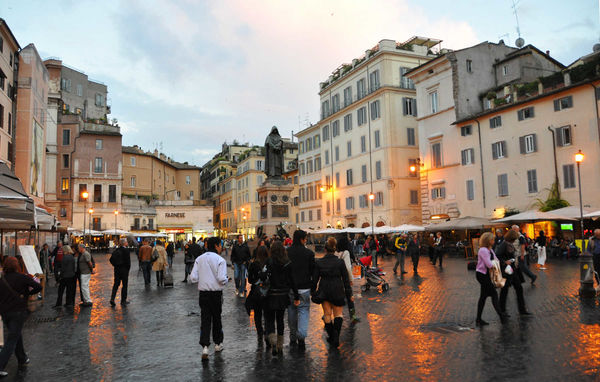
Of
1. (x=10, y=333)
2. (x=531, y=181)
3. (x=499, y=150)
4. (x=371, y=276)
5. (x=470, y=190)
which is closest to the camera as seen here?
(x=10, y=333)

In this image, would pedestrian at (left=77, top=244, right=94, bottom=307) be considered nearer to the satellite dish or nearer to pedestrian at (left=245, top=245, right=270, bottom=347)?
pedestrian at (left=245, top=245, right=270, bottom=347)

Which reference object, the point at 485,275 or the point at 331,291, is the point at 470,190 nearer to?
the point at 485,275

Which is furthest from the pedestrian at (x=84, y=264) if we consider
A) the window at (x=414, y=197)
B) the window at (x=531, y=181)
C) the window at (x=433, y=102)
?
the window at (x=414, y=197)

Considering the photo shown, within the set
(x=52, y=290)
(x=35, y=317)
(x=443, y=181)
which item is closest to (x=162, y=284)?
(x=52, y=290)

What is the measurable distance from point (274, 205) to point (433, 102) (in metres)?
21.8

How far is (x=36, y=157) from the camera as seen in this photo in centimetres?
3669

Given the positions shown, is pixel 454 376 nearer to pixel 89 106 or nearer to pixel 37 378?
pixel 37 378

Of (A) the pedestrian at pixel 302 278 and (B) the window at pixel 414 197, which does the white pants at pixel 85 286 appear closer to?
(A) the pedestrian at pixel 302 278

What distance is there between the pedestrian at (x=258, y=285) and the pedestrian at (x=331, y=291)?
31.6 inches

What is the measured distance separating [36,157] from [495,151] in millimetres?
34021

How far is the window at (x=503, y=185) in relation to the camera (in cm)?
3378

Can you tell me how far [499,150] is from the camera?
113 feet

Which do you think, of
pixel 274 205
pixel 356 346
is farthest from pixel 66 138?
pixel 356 346

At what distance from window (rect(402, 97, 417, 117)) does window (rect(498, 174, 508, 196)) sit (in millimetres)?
13446
